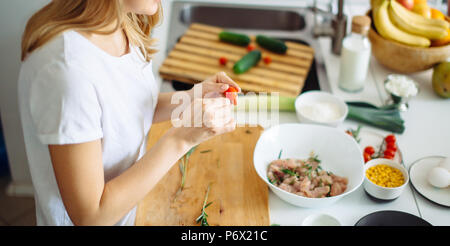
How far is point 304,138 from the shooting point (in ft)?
4.03

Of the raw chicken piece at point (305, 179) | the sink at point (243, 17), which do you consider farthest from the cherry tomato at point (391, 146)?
the sink at point (243, 17)

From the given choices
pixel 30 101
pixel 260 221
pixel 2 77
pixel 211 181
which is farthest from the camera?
pixel 2 77

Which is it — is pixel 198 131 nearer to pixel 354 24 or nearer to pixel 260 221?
pixel 260 221

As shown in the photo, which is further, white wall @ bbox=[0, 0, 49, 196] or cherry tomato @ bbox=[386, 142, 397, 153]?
white wall @ bbox=[0, 0, 49, 196]

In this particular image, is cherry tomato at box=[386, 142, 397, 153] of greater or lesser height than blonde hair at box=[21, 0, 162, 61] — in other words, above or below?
below

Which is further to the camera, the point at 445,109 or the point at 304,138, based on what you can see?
the point at 445,109

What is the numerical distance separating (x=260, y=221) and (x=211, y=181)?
7.6 inches

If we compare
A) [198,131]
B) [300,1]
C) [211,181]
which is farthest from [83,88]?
[300,1]

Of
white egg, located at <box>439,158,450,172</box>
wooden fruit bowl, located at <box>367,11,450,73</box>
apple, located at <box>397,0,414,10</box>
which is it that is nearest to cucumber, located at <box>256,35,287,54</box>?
wooden fruit bowl, located at <box>367,11,450,73</box>

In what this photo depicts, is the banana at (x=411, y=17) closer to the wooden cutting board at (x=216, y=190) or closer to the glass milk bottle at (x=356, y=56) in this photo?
the glass milk bottle at (x=356, y=56)

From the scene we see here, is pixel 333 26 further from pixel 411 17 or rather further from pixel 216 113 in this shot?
pixel 216 113

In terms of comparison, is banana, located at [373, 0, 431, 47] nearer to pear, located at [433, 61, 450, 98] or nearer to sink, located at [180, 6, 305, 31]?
pear, located at [433, 61, 450, 98]

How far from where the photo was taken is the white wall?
4.93 ft

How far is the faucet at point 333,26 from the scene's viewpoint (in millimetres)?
1635
